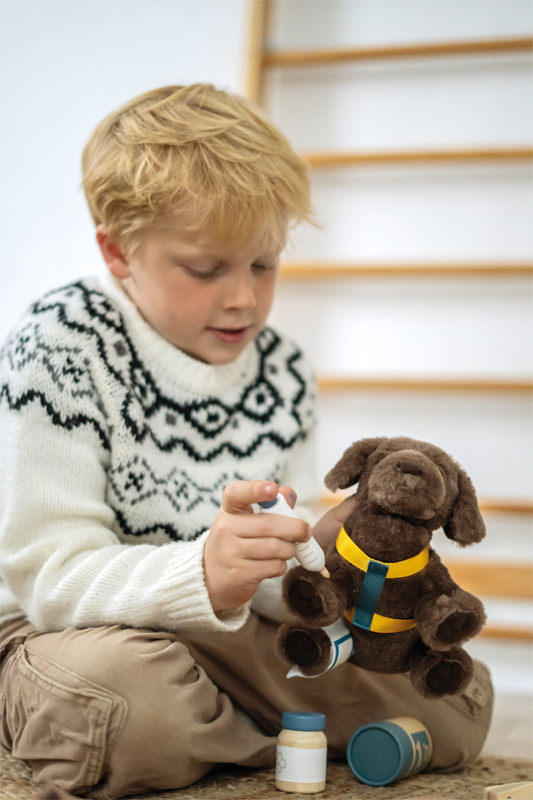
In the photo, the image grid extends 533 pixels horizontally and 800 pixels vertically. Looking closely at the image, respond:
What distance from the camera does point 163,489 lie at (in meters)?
0.95

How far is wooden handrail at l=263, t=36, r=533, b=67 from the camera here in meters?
1.62

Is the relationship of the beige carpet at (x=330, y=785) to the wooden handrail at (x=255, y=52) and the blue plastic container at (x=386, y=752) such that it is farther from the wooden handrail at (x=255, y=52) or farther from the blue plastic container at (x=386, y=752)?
the wooden handrail at (x=255, y=52)

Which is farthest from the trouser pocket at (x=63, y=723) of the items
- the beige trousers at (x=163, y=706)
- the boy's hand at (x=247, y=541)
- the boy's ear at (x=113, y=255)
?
the boy's ear at (x=113, y=255)

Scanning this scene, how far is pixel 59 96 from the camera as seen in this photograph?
1.86 metres

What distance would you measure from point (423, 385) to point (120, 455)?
35.6 inches

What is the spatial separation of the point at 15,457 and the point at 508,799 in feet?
1.98

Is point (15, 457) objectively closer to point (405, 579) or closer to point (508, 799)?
point (405, 579)

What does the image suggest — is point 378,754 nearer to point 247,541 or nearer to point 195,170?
point 247,541

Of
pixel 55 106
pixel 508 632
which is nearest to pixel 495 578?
pixel 508 632

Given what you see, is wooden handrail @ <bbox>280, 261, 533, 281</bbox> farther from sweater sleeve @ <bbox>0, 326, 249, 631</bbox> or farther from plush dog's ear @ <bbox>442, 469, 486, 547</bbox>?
plush dog's ear @ <bbox>442, 469, 486, 547</bbox>

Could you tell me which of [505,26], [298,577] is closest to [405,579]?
[298,577]

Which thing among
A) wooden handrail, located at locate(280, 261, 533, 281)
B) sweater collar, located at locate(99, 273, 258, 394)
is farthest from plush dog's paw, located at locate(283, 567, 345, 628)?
wooden handrail, located at locate(280, 261, 533, 281)

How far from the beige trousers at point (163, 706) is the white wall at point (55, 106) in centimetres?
117

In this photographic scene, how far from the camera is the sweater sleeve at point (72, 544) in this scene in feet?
2.49
